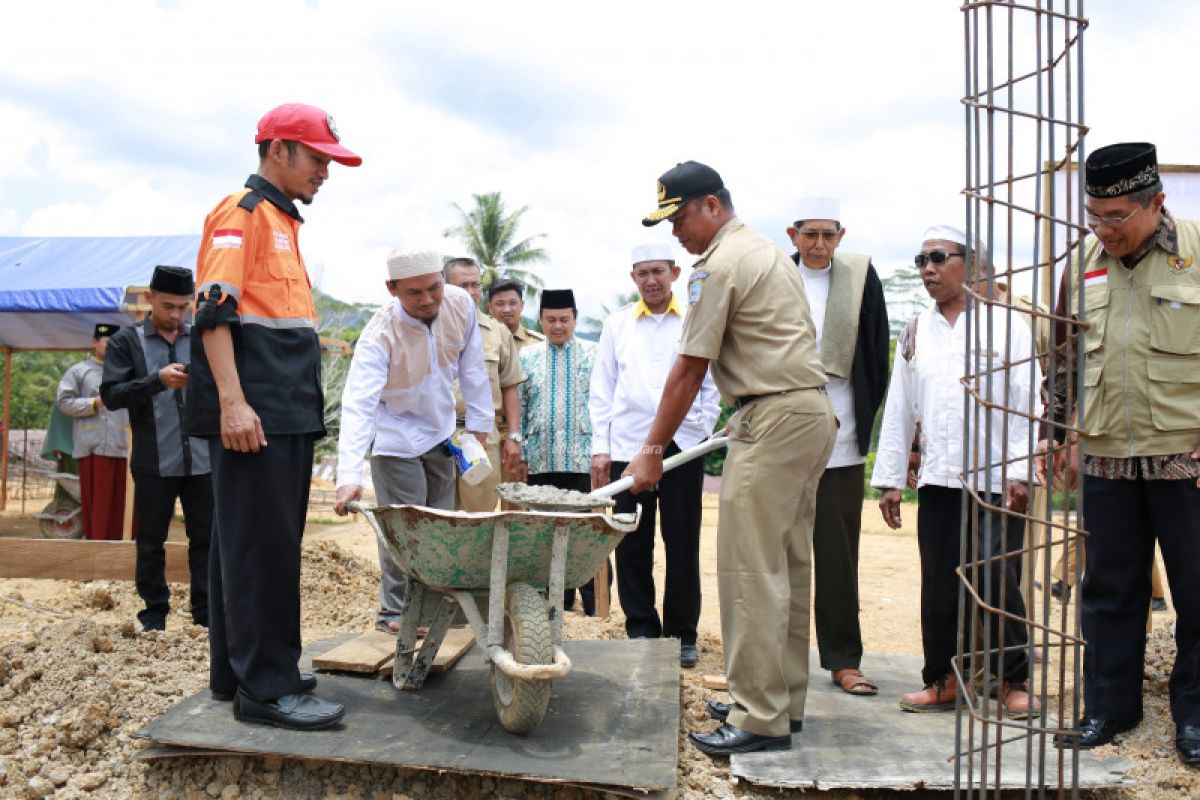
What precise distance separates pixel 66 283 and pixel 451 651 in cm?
732

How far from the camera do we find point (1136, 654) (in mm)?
3838

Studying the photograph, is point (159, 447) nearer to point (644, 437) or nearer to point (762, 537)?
point (644, 437)

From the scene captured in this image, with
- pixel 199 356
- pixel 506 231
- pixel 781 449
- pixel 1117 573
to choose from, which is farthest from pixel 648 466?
pixel 506 231

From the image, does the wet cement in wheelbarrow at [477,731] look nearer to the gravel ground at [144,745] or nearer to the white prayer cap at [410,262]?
the gravel ground at [144,745]

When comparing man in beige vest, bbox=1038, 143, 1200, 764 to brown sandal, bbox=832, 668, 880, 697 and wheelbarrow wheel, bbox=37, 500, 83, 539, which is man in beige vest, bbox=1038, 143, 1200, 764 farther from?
wheelbarrow wheel, bbox=37, 500, 83, 539

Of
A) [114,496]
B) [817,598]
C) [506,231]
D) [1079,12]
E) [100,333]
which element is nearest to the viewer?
[1079,12]

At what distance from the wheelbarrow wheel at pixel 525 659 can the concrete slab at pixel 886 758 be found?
0.71 meters

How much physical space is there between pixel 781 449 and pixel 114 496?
22.3ft

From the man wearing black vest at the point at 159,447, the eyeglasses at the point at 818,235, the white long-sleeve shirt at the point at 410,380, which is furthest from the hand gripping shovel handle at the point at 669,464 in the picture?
the man wearing black vest at the point at 159,447

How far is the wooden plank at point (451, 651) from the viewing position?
405 cm

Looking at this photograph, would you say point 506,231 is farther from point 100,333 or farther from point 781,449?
point 781,449

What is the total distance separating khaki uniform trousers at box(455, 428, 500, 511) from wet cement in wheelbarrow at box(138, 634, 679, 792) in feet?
6.87

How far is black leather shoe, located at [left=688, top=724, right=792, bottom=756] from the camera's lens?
3.51m

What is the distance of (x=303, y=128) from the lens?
3.47 m
